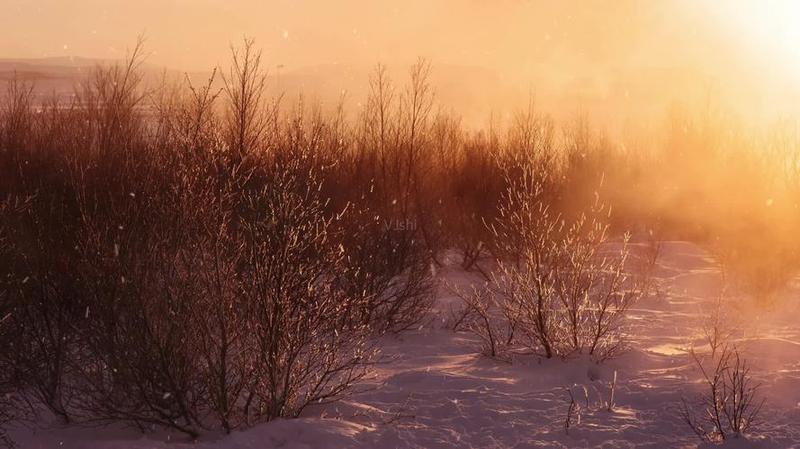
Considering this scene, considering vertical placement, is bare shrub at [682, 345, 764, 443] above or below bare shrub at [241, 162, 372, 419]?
below

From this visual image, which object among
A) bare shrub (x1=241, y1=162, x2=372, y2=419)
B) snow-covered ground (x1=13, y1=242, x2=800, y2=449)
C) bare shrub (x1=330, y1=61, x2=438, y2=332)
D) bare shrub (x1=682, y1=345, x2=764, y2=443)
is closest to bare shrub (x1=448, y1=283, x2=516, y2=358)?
snow-covered ground (x1=13, y1=242, x2=800, y2=449)

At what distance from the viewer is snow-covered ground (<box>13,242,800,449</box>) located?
5.45 metres

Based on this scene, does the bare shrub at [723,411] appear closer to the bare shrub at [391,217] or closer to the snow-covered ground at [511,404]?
the snow-covered ground at [511,404]

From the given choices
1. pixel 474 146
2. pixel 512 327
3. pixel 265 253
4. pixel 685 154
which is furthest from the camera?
pixel 685 154

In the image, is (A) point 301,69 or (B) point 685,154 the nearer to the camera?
(B) point 685,154

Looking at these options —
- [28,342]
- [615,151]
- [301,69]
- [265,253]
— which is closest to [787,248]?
[615,151]

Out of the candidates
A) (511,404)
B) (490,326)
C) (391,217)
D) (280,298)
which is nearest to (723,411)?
(511,404)

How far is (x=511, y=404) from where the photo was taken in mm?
6344

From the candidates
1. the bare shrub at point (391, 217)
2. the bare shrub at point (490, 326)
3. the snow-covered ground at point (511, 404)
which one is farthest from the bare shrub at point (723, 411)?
the bare shrub at point (391, 217)

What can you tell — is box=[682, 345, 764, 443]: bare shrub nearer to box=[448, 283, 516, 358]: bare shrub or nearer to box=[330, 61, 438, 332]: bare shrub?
box=[448, 283, 516, 358]: bare shrub

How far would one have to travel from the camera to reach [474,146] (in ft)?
56.3

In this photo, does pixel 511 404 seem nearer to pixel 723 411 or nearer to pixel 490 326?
pixel 723 411

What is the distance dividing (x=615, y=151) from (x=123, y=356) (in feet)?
55.3

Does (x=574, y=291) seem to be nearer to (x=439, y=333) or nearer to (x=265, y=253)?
(x=439, y=333)
